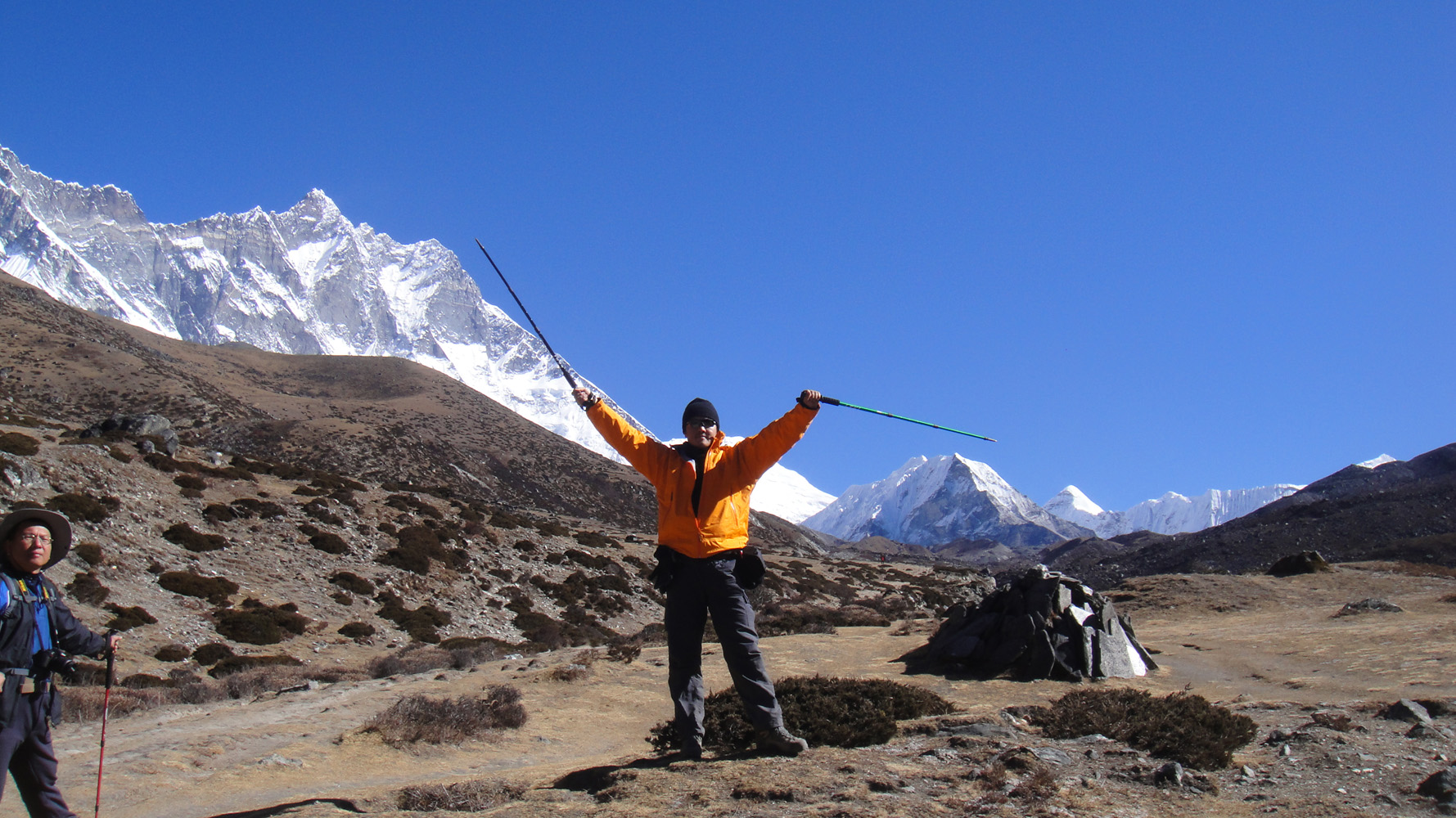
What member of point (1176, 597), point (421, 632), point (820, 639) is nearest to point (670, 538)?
point (820, 639)

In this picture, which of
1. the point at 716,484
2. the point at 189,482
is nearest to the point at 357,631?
the point at 189,482

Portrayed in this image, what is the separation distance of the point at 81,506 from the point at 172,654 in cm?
779

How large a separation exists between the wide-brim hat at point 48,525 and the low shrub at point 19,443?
24.1 metres

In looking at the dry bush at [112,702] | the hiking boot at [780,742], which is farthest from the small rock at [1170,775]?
the dry bush at [112,702]

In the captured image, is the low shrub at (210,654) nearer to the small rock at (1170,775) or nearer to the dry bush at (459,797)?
the dry bush at (459,797)

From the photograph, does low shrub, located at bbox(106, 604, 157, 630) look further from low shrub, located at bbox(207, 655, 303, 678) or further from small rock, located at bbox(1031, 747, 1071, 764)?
small rock, located at bbox(1031, 747, 1071, 764)

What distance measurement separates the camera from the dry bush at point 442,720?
920 cm

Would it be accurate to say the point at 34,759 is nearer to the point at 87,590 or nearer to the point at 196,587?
the point at 87,590

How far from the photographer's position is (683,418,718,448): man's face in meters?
6.24

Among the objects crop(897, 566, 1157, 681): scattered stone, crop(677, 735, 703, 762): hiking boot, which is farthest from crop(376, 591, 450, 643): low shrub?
crop(677, 735, 703, 762): hiking boot

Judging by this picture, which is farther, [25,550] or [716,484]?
[716,484]

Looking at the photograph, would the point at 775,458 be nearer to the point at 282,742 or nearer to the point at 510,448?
the point at 282,742

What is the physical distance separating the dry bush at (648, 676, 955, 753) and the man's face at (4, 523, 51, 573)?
4.62 m

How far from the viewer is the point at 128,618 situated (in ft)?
60.1
